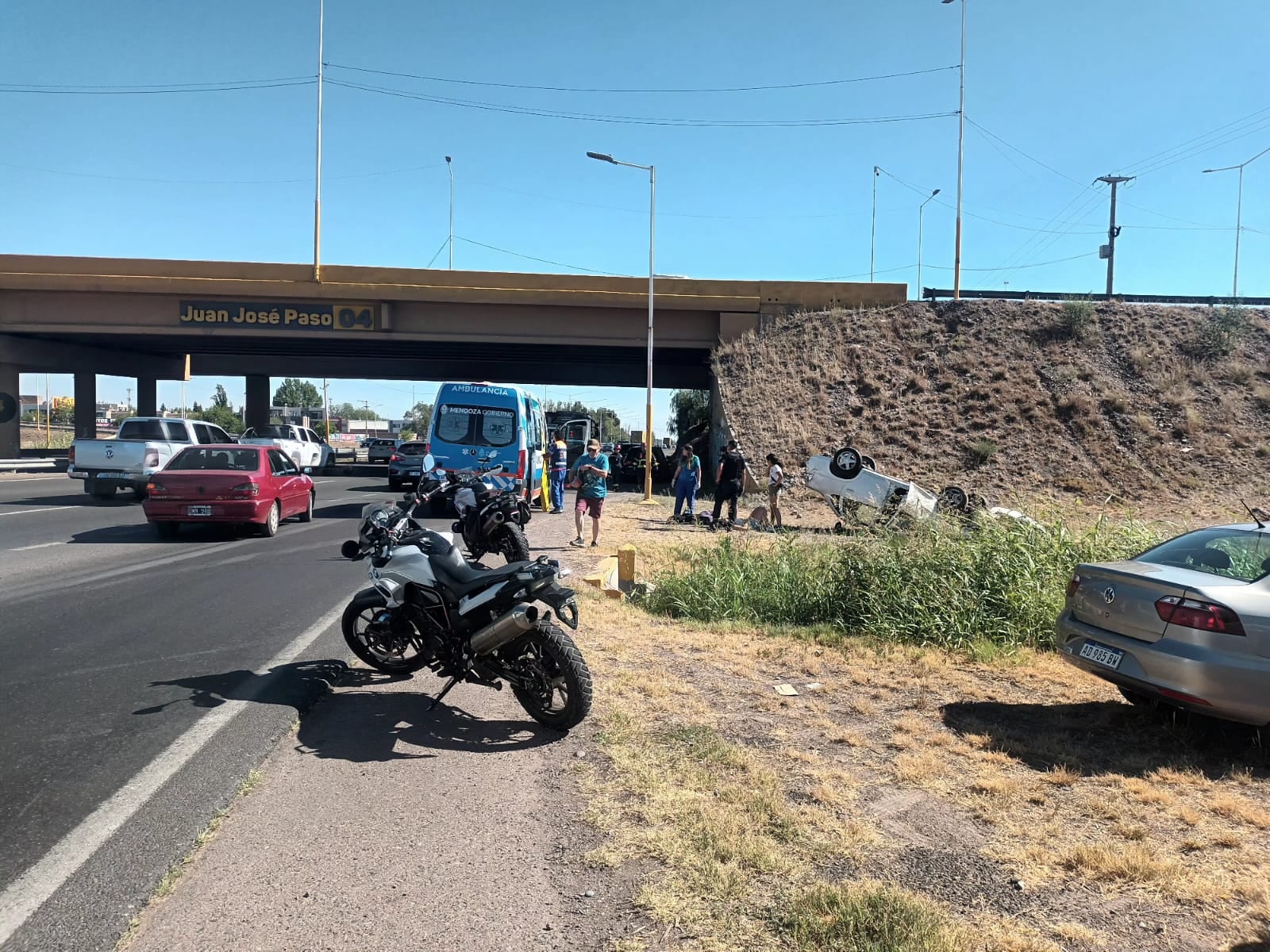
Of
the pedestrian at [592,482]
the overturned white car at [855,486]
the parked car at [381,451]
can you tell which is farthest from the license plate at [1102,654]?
the parked car at [381,451]

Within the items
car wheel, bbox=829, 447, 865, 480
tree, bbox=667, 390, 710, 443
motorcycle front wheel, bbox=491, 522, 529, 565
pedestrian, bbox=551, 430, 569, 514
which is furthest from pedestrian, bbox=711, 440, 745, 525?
tree, bbox=667, 390, 710, 443

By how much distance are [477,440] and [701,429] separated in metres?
23.3

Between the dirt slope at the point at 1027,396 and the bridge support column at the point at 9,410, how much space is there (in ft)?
92.5

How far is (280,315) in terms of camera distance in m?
31.9

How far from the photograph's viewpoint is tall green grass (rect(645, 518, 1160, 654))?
26.4 feet

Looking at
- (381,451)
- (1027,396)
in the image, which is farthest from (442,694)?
(381,451)

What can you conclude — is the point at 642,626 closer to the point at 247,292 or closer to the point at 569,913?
the point at 569,913

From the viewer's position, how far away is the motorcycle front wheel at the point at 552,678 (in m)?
5.01

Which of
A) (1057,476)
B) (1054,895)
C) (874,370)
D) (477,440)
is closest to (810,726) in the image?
(1054,895)

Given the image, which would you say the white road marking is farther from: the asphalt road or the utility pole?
the utility pole

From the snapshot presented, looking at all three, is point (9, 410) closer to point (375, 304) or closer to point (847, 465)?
point (375, 304)

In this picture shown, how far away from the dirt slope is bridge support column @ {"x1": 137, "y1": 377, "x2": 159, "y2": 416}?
109 feet

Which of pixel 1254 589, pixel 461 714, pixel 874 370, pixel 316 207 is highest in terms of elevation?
pixel 316 207

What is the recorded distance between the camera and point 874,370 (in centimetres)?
3036
